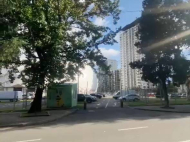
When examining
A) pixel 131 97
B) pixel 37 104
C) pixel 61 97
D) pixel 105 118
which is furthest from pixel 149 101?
pixel 105 118

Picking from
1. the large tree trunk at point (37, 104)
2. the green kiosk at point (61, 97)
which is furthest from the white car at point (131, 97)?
the large tree trunk at point (37, 104)

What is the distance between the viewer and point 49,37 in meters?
15.4

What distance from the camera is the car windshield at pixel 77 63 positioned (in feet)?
34.3

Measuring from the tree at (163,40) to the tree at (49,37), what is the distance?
5638mm

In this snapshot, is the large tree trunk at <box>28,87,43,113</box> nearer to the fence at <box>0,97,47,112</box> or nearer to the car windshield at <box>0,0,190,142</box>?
the car windshield at <box>0,0,190,142</box>

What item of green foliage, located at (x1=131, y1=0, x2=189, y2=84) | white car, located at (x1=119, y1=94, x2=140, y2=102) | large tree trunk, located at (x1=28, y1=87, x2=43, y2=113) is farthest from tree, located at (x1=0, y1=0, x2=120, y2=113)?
white car, located at (x1=119, y1=94, x2=140, y2=102)

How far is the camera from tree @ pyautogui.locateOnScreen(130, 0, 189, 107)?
25.1 metres

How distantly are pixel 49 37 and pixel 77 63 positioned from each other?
16.5 feet

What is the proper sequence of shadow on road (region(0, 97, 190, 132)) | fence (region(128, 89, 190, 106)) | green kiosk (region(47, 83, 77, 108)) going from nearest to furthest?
shadow on road (region(0, 97, 190, 132))
green kiosk (region(47, 83, 77, 108))
fence (region(128, 89, 190, 106))

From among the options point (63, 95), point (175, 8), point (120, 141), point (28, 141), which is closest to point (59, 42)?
point (28, 141)

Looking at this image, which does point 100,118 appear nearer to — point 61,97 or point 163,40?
point 61,97

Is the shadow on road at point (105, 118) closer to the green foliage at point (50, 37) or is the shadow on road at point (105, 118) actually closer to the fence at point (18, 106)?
the green foliage at point (50, 37)

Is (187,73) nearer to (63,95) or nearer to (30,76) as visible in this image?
(63,95)

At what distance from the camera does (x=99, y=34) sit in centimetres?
2034
